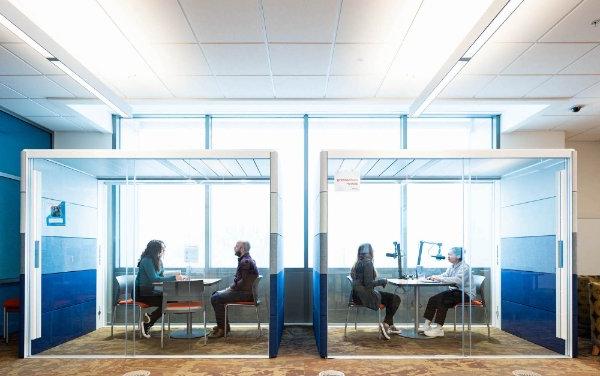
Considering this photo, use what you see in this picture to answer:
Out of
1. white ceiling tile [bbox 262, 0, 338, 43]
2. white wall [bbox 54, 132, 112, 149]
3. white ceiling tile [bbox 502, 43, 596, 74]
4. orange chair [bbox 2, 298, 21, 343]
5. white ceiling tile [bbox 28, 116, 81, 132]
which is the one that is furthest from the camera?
white wall [bbox 54, 132, 112, 149]

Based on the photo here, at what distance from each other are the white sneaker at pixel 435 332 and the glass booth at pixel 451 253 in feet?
0.04

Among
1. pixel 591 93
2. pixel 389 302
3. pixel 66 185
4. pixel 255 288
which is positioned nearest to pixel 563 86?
pixel 591 93

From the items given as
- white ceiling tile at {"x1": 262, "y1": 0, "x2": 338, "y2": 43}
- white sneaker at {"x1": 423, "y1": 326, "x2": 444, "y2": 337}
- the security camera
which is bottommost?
white sneaker at {"x1": 423, "y1": 326, "x2": 444, "y2": 337}

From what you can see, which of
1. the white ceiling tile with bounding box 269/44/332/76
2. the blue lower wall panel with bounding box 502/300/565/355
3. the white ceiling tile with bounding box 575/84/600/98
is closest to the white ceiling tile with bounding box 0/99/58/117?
the white ceiling tile with bounding box 269/44/332/76

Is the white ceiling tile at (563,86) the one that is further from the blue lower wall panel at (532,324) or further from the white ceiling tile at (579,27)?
the blue lower wall panel at (532,324)

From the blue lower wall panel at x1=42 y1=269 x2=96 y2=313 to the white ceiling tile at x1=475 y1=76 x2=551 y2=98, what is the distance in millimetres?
5649

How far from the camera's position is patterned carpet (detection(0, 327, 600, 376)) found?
5559 millimetres

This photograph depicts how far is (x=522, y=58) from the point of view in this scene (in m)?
5.71

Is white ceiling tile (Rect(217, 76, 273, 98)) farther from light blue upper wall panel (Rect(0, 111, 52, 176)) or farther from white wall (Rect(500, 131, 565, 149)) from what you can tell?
white wall (Rect(500, 131, 565, 149))

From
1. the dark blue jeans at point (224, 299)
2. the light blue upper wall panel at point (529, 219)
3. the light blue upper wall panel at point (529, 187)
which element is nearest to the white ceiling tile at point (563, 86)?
the light blue upper wall panel at point (529, 187)

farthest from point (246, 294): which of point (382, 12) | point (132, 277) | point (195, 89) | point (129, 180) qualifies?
point (382, 12)

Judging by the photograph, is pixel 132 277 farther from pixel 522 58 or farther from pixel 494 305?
pixel 522 58

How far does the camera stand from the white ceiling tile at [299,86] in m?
6.74

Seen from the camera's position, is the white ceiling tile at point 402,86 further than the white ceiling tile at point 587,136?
No
